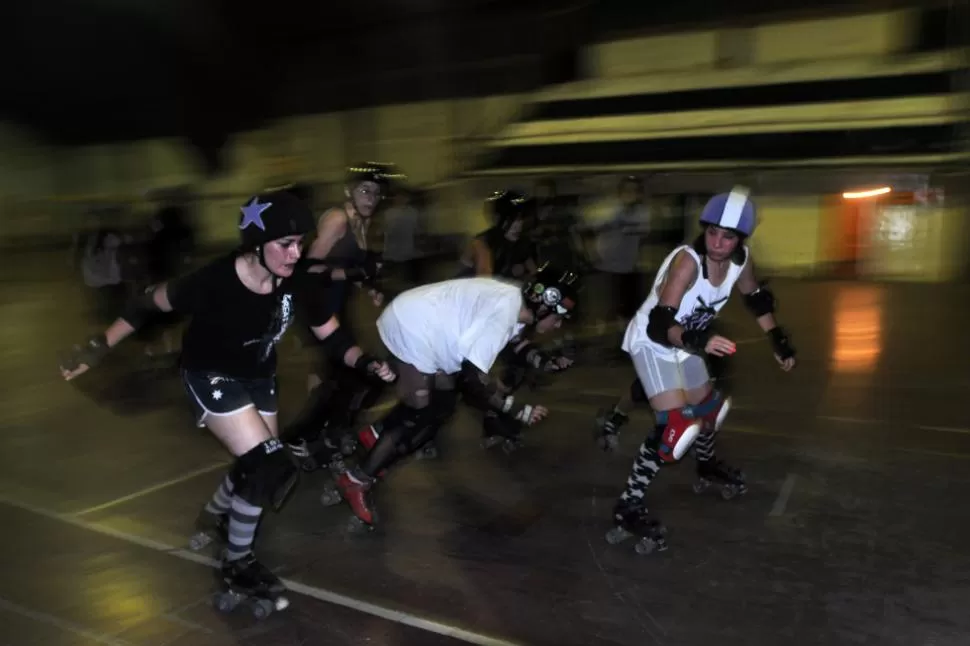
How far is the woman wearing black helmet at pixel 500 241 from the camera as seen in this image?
18.9ft

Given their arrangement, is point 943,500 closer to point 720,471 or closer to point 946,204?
point 720,471

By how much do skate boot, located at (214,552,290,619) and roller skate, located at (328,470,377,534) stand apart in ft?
2.46

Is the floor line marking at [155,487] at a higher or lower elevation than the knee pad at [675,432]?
lower

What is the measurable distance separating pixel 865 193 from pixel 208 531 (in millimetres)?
11617

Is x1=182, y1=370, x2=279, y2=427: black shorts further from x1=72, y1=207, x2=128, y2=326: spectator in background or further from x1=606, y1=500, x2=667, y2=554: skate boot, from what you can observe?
x1=72, y1=207, x2=128, y2=326: spectator in background

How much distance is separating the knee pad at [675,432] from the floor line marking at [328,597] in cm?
121

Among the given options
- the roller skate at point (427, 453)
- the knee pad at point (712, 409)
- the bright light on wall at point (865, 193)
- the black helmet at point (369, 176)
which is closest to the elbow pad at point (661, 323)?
the knee pad at point (712, 409)

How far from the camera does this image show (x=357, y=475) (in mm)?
4281

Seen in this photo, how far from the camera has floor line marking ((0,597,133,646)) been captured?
10.9 ft

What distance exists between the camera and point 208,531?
4207mm

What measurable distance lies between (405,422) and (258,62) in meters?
18.2

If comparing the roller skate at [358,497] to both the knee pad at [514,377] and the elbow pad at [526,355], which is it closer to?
the elbow pad at [526,355]

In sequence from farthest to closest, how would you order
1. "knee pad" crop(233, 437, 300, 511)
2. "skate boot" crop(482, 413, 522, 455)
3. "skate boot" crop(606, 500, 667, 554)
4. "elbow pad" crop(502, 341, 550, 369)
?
1. "skate boot" crop(482, 413, 522, 455)
2. "elbow pad" crop(502, 341, 550, 369)
3. "skate boot" crop(606, 500, 667, 554)
4. "knee pad" crop(233, 437, 300, 511)

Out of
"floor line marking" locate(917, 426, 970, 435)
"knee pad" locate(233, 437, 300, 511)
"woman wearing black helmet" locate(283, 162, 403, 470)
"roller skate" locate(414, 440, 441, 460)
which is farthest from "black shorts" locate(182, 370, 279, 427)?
"floor line marking" locate(917, 426, 970, 435)
